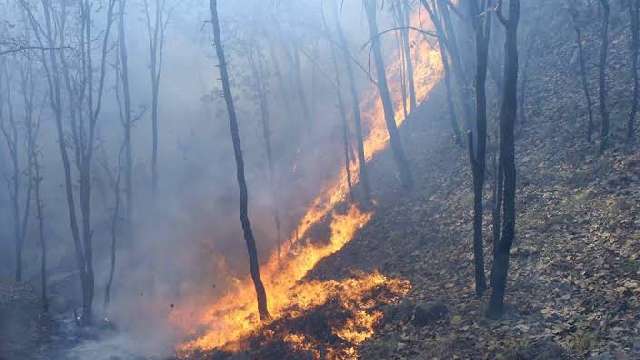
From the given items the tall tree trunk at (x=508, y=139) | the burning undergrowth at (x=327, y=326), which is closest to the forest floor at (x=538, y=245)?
the burning undergrowth at (x=327, y=326)

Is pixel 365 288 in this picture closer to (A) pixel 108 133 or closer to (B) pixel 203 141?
(B) pixel 203 141

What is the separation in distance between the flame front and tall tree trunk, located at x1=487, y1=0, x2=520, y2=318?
3.74 m

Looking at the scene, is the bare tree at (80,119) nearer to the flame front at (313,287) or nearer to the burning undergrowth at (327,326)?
the flame front at (313,287)

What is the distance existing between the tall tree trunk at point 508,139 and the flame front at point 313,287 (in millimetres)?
3742

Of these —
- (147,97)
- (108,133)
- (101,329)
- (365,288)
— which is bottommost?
(101,329)

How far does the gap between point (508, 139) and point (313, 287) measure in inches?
352

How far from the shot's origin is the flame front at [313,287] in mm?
13719

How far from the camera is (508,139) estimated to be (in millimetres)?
10031

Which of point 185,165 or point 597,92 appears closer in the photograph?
point 597,92

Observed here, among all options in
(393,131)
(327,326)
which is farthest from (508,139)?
(393,131)

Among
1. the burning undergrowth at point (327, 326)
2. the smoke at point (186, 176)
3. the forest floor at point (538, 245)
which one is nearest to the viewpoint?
the forest floor at point (538, 245)

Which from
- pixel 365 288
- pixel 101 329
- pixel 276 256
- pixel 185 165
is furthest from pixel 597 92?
pixel 185 165

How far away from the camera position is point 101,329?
19844 mm

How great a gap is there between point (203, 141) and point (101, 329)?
71.3 feet
